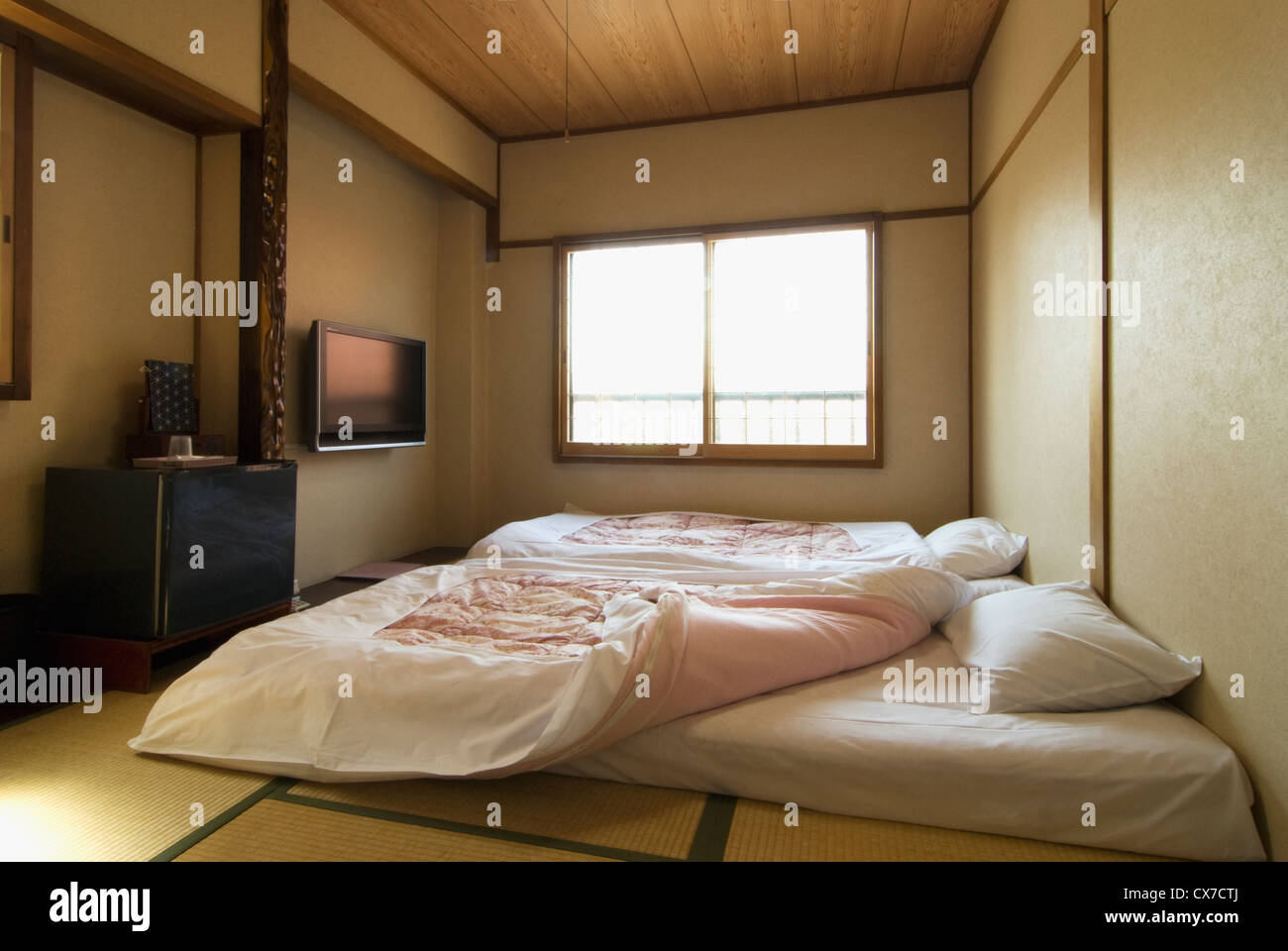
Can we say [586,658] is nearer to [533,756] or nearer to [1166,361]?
[533,756]

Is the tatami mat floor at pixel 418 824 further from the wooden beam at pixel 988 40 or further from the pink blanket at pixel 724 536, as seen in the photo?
the wooden beam at pixel 988 40

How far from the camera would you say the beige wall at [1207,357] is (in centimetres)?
136

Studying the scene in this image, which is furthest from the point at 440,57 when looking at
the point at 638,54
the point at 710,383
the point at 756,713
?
the point at 756,713

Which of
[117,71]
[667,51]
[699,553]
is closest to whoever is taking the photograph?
[117,71]

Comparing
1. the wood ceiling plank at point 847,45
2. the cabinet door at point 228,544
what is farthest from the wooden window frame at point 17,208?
the wood ceiling plank at point 847,45

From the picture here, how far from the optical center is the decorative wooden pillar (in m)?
3.09

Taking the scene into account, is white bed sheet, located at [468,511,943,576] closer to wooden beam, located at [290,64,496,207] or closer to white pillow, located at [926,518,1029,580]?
white pillow, located at [926,518,1029,580]

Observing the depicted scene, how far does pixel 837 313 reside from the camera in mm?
4527

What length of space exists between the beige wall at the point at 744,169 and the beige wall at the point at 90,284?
227cm

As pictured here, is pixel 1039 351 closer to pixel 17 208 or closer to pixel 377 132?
pixel 377 132

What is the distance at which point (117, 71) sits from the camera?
2611 millimetres

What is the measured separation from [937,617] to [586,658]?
1221mm

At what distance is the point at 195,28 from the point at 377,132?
112 centimetres
